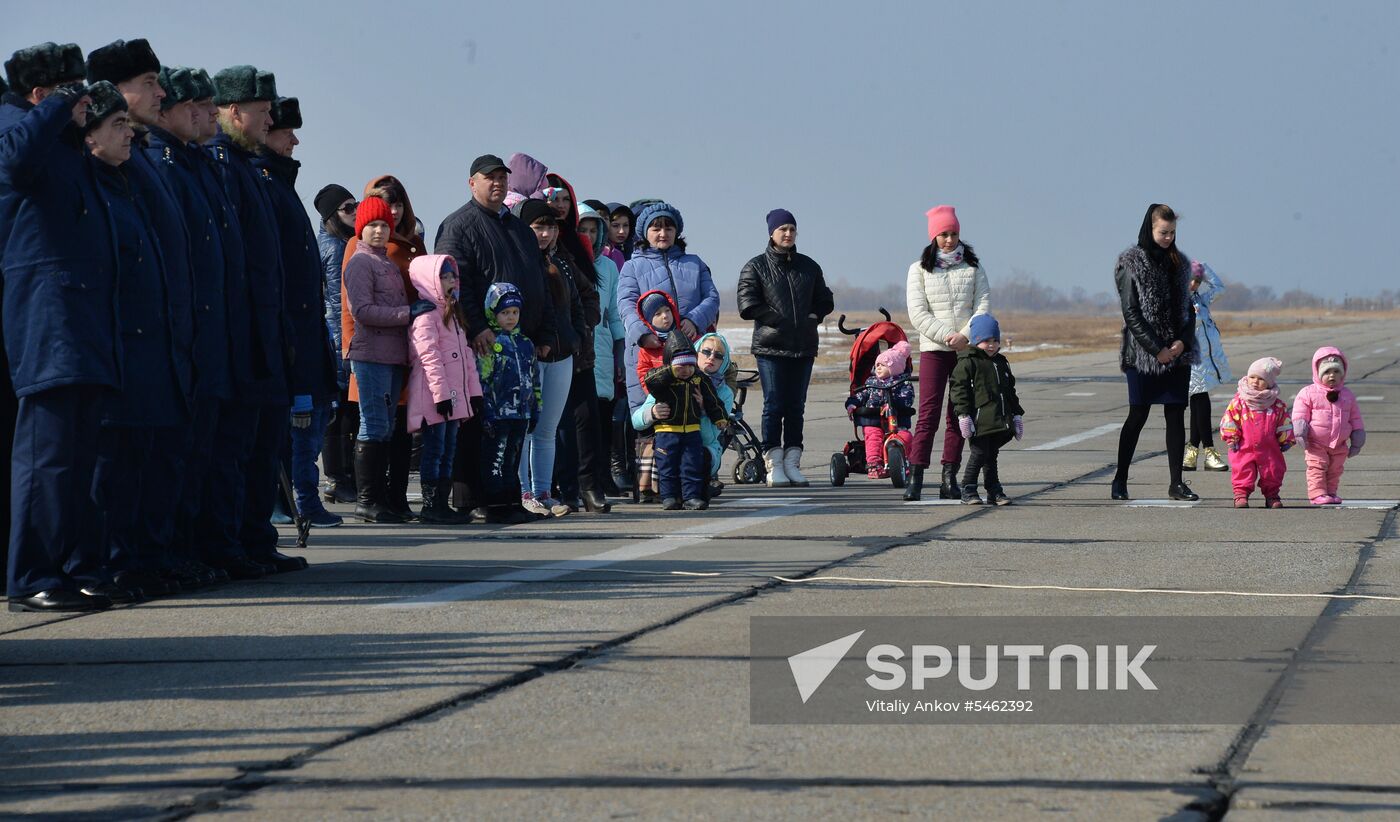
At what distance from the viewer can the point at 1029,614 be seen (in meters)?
7.48

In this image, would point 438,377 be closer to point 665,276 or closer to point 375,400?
point 375,400

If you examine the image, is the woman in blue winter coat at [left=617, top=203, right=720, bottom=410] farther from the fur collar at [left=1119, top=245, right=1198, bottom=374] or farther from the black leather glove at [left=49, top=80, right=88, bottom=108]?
the black leather glove at [left=49, top=80, right=88, bottom=108]

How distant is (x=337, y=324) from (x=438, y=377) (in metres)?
2.17

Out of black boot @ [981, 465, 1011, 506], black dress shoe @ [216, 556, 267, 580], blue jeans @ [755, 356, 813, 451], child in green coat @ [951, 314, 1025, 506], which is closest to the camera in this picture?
black dress shoe @ [216, 556, 267, 580]

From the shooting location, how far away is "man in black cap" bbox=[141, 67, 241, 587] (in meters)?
8.55

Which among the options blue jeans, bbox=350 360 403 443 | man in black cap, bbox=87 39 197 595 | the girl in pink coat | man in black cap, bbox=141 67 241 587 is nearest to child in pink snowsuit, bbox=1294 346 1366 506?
the girl in pink coat

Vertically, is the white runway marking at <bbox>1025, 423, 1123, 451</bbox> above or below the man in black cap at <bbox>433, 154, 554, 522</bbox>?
below

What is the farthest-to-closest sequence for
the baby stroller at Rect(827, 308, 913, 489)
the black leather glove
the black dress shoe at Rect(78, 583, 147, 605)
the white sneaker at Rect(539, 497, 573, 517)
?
the baby stroller at Rect(827, 308, 913, 489) → the white sneaker at Rect(539, 497, 573, 517) → the black dress shoe at Rect(78, 583, 147, 605) → the black leather glove

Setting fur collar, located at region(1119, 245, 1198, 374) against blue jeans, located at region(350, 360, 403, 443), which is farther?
fur collar, located at region(1119, 245, 1198, 374)

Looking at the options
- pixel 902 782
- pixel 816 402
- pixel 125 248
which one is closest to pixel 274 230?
pixel 125 248

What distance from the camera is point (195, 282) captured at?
28.1 feet

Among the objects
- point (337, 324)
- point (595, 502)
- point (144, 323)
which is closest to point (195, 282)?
point (144, 323)

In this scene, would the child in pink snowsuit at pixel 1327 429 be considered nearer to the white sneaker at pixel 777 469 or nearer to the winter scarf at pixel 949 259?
the winter scarf at pixel 949 259

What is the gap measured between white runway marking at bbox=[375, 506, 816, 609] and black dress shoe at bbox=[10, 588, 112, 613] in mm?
1132
